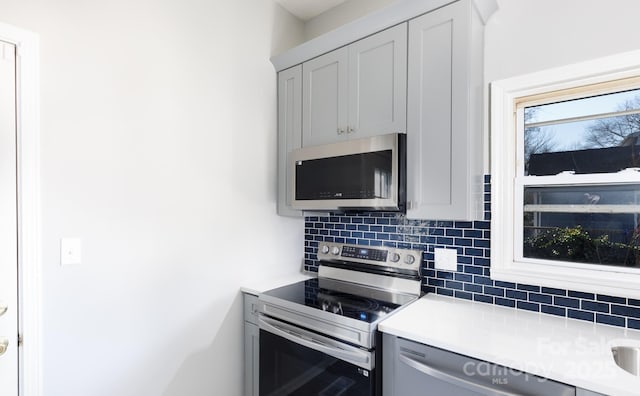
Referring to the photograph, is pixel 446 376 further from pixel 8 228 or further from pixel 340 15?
pixel 340 15

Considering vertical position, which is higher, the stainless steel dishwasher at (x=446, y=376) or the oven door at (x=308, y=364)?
the stainless steel dishwasher at (x=446, y=376)

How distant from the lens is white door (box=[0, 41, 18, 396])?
1261 millimetres

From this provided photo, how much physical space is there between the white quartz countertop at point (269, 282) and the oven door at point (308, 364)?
0.67ft

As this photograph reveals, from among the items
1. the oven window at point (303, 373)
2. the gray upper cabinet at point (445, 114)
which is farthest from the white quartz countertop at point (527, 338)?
the gray upper cabinet at point (445, 114)

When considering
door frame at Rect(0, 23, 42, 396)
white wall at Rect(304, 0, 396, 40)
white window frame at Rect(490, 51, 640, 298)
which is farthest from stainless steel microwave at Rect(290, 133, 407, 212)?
door frame at Rect(0, 23, 42, 396)

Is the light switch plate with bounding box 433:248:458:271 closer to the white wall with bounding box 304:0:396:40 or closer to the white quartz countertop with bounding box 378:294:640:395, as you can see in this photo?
the white quartz countertop with bounding box 378:294:640:395

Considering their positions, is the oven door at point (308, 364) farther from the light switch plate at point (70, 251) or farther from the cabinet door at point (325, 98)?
the cabinet door at point (325, 98)

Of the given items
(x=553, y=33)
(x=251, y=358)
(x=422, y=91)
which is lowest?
(x=251, y=358)

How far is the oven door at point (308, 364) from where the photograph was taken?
140 centimetres

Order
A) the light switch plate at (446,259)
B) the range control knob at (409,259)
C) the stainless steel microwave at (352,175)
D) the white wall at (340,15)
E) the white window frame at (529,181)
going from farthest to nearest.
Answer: the white wall at (340,15), the range control knob at (409,259), the light switch plate at (446,259), the stainless steel microwave at (352,175), the white window frame at (529,181)

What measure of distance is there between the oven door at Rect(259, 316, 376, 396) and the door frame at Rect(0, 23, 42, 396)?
0.98 meters

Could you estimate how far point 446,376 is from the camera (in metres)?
1.20

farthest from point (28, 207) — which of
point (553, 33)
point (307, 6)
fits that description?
point (553, 33)

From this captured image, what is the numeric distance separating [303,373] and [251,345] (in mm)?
502
